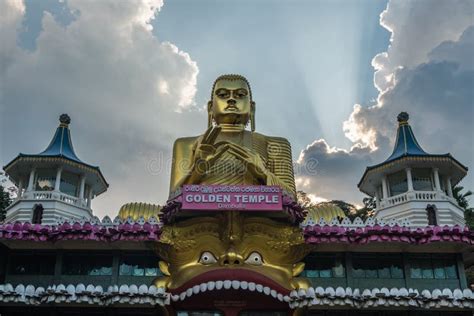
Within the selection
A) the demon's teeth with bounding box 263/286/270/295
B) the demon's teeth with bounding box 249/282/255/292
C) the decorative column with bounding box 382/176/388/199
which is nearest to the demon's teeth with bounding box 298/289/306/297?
the demon's teeth with bounding box 263/286/270/295

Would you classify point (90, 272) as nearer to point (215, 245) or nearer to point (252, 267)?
point (215, 245)

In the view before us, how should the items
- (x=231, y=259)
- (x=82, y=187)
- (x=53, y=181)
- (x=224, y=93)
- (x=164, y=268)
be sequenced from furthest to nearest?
1. (x=82, y=187)
2. (x=53, y=181)
3. (x=224, y=93)
4. (x=164, y=268)
5. (x=231, y=259)

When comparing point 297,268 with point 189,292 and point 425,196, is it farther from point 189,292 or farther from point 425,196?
point 425,196

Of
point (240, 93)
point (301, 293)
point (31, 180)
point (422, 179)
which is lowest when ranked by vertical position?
point (301, 293)

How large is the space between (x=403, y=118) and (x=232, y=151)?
49.4 feet

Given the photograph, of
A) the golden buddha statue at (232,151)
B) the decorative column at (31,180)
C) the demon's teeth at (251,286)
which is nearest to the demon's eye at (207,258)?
the demon's teeth at (251,286)

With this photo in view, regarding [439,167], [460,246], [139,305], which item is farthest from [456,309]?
[439,167]

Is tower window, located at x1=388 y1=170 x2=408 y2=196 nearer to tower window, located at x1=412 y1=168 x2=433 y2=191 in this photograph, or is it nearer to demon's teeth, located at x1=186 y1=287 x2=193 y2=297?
tower window, located at x1=412 y1=168 x2=433 y2=191

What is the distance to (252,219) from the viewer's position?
14.6 metres

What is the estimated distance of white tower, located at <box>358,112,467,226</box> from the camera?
2475cm

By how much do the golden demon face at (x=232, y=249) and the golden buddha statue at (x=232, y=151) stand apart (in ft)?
4.86

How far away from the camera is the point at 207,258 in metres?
14.4

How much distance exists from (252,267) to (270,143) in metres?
5.50

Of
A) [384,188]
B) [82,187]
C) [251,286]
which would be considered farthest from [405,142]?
[82,187]
